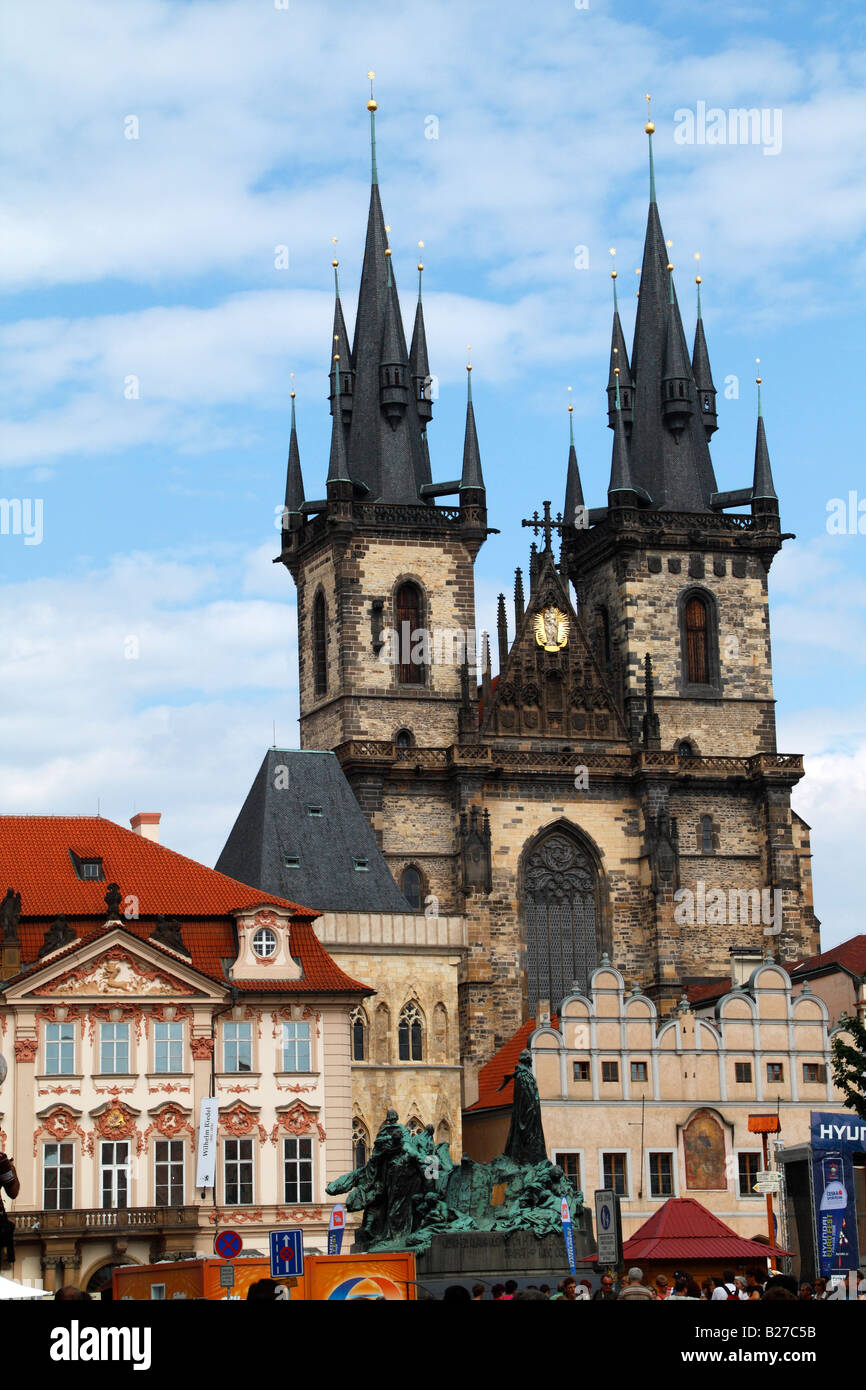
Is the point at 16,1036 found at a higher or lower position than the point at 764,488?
lower

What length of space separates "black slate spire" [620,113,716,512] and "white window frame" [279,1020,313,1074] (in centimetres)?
3000

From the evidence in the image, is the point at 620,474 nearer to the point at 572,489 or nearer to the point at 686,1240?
the point at 572,489

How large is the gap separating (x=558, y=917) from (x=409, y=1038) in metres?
11.8

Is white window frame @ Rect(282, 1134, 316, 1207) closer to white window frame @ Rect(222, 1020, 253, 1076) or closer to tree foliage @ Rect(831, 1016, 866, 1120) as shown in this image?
white window frame @ Rect(222, 1020, 253, 1076)

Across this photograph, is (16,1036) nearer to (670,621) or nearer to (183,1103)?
(183,1103)

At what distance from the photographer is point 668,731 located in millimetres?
66500

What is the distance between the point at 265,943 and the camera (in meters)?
43.5

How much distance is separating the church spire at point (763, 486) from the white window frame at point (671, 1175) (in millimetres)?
25793

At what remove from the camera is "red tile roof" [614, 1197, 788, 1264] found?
3094 centimetres

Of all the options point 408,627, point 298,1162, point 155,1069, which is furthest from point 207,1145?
point 408,627

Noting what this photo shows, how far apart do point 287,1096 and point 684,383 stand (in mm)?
34671

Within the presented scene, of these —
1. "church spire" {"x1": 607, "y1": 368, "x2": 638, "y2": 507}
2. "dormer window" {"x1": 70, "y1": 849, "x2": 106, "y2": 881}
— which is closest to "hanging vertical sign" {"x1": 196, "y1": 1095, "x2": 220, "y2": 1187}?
"dormer window" {"x1": 70, "y1": 849, "x2": 106, "y2": 881}
